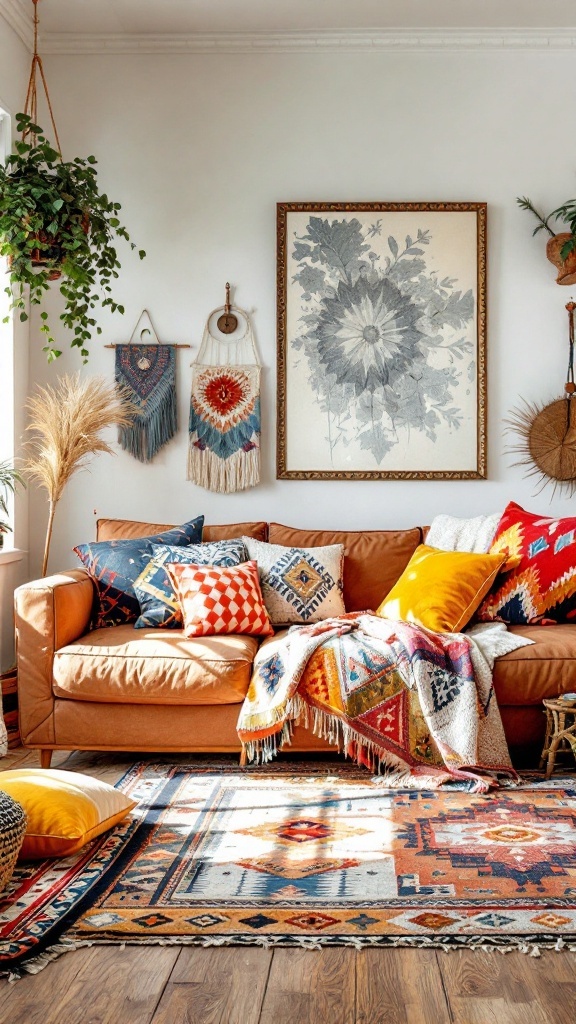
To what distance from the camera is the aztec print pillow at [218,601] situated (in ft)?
12.3

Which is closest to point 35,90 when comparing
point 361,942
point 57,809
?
point 57,809

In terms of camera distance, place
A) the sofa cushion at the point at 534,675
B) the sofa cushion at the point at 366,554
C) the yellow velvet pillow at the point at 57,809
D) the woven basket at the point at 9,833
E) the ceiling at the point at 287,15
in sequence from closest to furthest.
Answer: the woven basket at the point at 9,833, the yellow velvet pillow at the point at 57,809, the sofa cushion at the point at 534,675, the sofa cushion at the point at 366,554, the ceiling at the point at 287,15

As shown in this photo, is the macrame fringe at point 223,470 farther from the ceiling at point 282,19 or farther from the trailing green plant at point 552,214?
the ceiling at point 282,19

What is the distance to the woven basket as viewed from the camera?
7.52 feet

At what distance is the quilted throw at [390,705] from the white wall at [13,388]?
4.61 ft

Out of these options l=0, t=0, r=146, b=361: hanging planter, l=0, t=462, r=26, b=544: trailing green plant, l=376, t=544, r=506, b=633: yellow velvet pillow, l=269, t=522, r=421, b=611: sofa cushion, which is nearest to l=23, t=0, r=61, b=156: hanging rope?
l=0, t=0, r=146, b=361: hanging planter

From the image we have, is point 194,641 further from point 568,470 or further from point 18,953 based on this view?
point 568,470

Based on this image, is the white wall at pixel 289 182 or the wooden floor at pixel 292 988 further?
the white wall at pixel 289 182

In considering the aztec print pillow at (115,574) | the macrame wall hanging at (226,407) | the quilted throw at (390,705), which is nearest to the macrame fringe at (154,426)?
the macrame wall hanging at (226,407)

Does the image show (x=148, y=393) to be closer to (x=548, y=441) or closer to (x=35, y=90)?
(x=35, y=90)

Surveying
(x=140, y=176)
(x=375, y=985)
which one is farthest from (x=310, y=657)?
(x=140, y=176)

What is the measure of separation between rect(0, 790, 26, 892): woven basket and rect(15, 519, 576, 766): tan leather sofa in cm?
109

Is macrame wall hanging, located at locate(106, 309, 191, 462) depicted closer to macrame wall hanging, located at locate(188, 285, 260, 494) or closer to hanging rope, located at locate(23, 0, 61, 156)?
macrame wall hanging, located at locate(188, 285, 260, 494)

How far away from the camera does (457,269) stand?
4.68 metres
